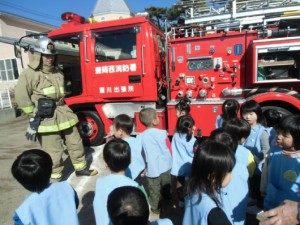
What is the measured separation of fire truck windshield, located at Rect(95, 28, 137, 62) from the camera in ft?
13.6

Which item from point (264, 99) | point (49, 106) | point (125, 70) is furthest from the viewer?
point (125, 70)

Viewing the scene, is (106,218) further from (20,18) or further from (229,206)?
(20,18)

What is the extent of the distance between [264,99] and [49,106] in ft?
10.1

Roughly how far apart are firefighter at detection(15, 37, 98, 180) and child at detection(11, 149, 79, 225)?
181cm

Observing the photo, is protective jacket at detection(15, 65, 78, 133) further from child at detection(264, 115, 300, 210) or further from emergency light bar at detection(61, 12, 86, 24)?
child at detection(264, 115, 300, 210)

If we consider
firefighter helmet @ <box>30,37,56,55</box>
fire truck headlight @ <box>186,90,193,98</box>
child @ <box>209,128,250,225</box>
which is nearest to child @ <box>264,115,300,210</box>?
child @ <box>209,128,250,225</box>

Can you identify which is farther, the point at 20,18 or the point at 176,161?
the point at 20,18

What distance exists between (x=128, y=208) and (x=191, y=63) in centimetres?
360

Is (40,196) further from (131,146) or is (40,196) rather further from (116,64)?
(116,64)

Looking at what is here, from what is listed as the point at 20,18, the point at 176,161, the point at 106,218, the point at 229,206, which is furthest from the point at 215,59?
the point at 20,18

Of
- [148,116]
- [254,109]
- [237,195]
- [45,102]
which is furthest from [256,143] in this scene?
[45,102]

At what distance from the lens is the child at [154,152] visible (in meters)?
2.52

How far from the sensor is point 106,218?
1.50 m

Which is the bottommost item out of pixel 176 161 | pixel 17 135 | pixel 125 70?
pixel 17 135
